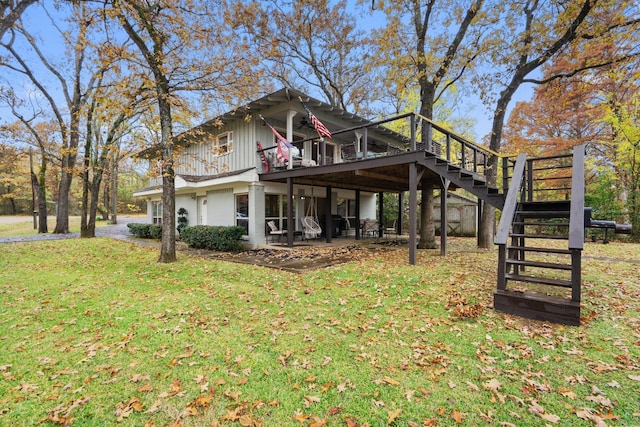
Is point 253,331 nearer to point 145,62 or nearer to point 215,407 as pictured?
point 215,407

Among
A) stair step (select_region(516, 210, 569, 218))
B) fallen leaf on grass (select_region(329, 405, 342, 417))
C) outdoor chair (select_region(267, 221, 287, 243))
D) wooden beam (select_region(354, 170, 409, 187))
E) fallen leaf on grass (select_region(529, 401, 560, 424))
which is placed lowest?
fallen leaf on grass (select_region(329, 405, 342, 417))

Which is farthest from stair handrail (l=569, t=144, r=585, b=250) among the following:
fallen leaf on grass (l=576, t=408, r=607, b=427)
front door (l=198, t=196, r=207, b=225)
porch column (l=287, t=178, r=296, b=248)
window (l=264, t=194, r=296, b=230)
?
front door (l=198, t=196, r=207, b=225)

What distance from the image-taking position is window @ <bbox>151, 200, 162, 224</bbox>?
1851cm

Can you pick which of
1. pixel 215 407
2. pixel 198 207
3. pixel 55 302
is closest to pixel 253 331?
pixel 215 407

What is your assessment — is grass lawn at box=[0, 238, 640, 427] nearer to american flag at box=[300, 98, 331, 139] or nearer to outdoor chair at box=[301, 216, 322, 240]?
american flag at box=[300, 98, 331, 139]

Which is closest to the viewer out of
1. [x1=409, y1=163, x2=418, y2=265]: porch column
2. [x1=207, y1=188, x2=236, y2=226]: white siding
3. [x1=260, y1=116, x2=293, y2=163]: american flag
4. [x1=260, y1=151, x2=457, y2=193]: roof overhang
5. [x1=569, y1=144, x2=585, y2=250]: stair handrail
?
[x1=569, y1=144, x2=585, y2=250]: stair handrail

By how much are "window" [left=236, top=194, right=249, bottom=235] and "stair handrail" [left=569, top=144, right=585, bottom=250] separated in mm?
10599

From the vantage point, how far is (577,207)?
422 centimetres

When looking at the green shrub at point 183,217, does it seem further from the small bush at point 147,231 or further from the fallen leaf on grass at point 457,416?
the fallen leaf on grass at point 457,416

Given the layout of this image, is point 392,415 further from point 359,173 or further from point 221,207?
point 221,207

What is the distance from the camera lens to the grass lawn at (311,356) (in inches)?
97.0

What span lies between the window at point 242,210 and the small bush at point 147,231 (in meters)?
5.22

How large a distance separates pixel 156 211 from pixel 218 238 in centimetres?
1039

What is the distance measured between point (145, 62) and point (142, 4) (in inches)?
58.6
